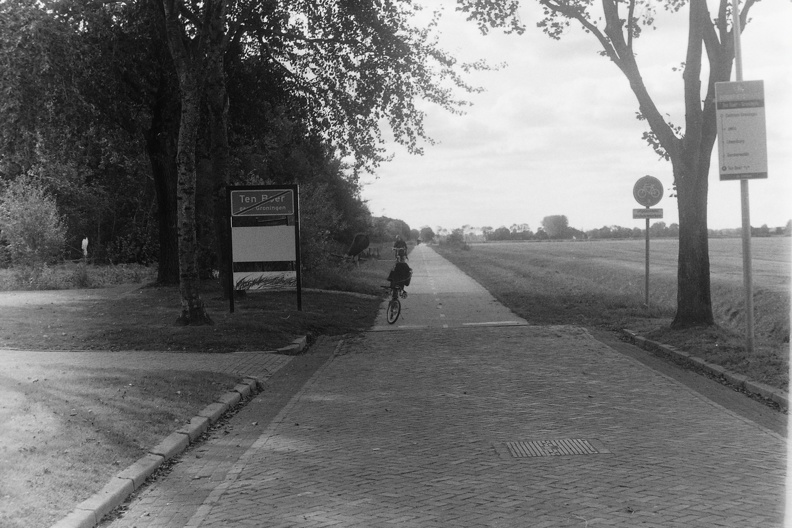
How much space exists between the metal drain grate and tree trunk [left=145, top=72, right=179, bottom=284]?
18493mm

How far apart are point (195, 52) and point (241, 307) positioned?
6.15m

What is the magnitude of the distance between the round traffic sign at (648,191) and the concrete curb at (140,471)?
13790mm

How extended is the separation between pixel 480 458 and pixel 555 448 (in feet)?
2.25

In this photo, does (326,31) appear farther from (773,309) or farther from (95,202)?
(95,202)

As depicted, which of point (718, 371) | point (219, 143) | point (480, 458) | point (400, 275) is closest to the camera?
point (480, 458)

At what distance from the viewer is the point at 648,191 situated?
20.0 meters

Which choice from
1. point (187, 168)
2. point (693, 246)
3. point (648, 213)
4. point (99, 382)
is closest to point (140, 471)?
point (99, 382)

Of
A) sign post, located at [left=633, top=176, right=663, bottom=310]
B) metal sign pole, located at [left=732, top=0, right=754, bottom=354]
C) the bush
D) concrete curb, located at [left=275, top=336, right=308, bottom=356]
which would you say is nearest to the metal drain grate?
metal sign pole, located at [left=732, top=0, right=754, bottom=354]

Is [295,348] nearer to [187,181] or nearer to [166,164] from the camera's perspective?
[187,181]

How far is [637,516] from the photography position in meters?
4.90

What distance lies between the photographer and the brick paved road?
509 cm

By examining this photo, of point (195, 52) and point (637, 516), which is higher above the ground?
point (195, 52)

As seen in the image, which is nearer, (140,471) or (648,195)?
(140,471)

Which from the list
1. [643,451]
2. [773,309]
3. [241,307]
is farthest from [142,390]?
[773,309]
